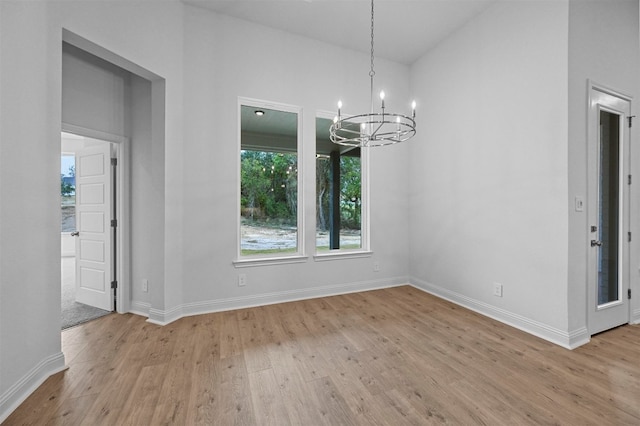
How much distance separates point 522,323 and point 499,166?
1672mm

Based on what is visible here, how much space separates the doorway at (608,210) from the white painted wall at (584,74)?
0.37 feet

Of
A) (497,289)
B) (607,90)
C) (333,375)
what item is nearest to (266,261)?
(333,375)

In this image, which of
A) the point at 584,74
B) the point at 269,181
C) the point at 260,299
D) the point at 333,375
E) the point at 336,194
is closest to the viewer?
the point at 333,375

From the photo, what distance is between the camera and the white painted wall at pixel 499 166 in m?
2.65

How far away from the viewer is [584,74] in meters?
2.65

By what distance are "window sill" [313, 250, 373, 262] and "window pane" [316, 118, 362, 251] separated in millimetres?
146

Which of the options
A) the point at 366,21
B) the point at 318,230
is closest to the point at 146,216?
the point at 318,230

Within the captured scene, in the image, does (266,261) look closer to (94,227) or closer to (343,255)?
(343,255)

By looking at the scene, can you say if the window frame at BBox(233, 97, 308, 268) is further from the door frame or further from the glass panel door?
the glass panel door

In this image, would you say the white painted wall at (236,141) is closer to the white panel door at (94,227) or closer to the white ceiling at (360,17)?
the white ceiling at (360,17)

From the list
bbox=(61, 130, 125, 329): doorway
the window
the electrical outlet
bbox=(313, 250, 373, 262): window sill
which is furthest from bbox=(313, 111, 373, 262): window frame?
bbox=(61, 130, 125, 329): doorway

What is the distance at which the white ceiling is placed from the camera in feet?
10.6

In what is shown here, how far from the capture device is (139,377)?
210cm

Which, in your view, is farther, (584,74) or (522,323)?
(522,323)
